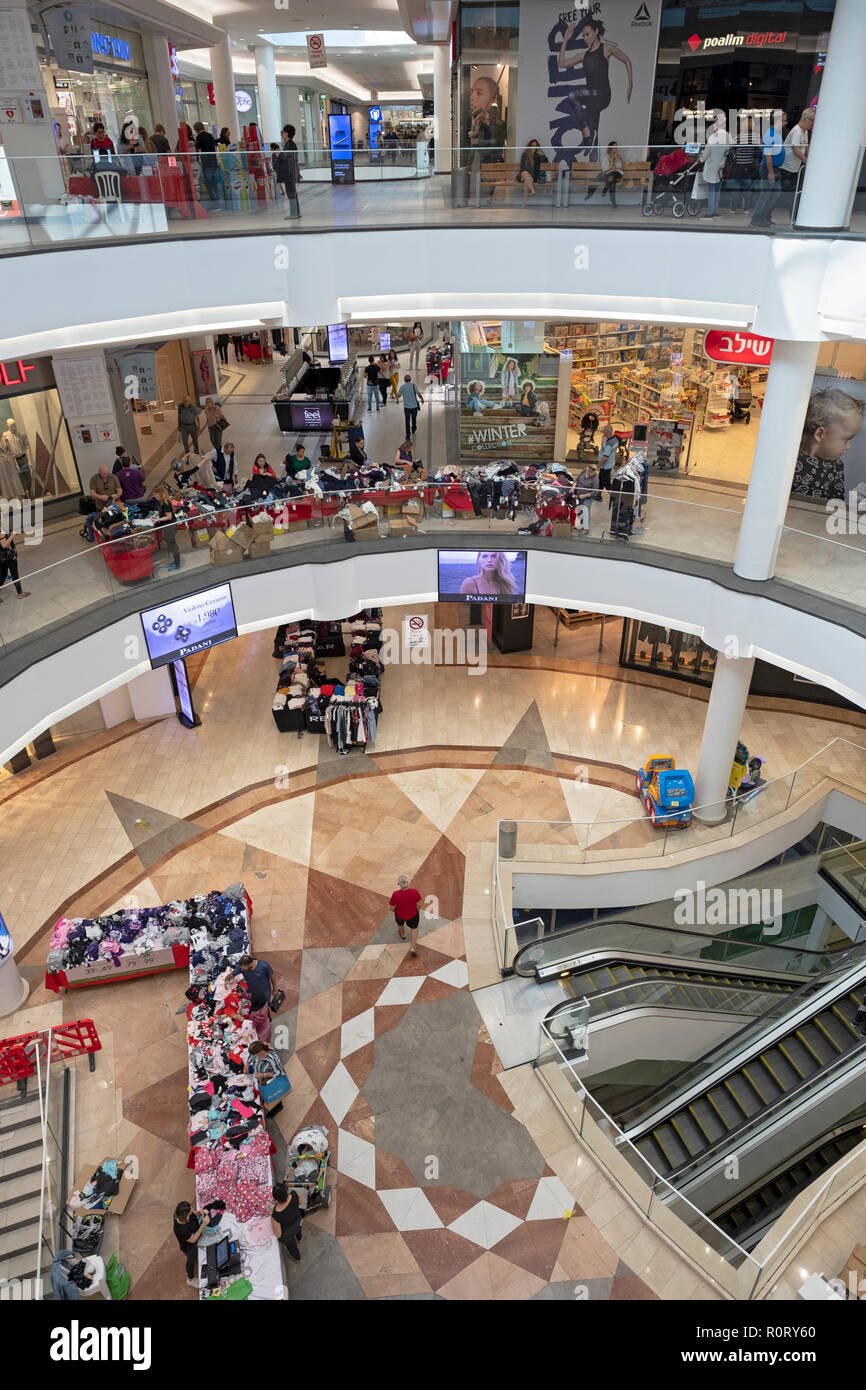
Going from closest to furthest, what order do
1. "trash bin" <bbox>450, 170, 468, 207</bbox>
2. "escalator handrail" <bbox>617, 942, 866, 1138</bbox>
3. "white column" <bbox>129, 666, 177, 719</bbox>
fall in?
"trash bin" <bbox>450, 170, 468, 207</bbox>
"escalator handrail" <bbox>617, 942, 866, 1138</bbox>
"white column" <bbox>129, 666, 177, 719</bbox>

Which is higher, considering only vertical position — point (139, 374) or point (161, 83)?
point (161, 83)

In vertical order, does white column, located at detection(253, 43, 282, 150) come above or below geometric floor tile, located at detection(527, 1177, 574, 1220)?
above

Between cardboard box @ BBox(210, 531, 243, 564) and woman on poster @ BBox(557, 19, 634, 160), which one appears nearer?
cardboard box @ BBox(210, 531, 243, 564)

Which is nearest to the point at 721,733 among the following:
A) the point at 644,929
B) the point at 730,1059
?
the point at 644,929

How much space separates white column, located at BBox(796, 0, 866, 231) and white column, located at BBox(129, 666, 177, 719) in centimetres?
1222

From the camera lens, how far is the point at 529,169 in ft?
41.1

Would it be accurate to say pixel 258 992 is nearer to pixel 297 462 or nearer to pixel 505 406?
pixel 297 462

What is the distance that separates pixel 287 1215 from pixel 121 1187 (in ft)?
6.88

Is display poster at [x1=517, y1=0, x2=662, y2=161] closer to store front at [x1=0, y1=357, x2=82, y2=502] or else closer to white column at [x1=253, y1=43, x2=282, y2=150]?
store front at [x1=0, y1=357, x2=82, y2=502]

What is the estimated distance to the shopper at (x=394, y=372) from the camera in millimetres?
21906

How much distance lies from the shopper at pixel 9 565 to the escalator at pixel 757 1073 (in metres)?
10.7

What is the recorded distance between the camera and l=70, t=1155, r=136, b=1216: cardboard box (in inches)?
373


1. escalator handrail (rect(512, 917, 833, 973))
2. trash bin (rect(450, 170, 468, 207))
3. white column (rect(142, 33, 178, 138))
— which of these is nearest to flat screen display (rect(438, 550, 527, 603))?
trash bin (rect(450, 170, 468, 207))

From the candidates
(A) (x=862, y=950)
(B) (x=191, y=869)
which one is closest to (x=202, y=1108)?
(B) (x=191, y=869)
